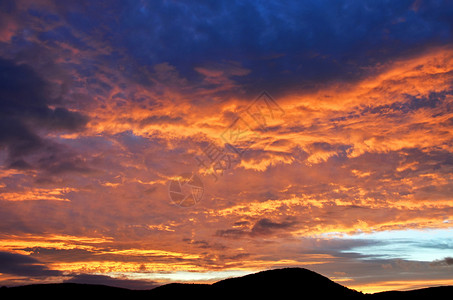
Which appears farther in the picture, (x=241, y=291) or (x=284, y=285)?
(x=284, y=285)

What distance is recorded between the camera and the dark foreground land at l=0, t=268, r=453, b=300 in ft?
258

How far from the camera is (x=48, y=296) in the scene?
7775 centimetres

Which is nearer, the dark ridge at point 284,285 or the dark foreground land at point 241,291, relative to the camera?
the dark foreground land at point 241,291

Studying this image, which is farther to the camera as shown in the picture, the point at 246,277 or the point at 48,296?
the point at 246,277

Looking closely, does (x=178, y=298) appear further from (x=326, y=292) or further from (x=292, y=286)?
(x=326, y=292)

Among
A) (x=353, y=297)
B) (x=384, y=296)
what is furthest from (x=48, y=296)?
(x=384, y=296)

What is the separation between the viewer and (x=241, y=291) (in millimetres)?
82500

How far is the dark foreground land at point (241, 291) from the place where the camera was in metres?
78.7

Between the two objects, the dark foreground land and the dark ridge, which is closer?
the dark foreground land

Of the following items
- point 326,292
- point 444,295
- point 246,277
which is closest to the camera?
point 444,295

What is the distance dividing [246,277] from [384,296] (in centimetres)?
3038

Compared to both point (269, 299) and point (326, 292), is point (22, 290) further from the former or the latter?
point (326, 292)

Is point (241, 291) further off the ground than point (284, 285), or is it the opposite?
point (284, 285)

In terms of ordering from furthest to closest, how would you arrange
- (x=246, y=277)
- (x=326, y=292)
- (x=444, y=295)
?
(x=246, y=277) → (x=326, y=292) → (x=444, y=295)
